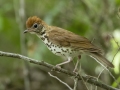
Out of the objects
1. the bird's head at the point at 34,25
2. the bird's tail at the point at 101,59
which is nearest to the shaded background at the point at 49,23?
the bird's head at the point at 34,25

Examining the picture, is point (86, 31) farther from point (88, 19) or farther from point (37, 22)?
point (37, 22)

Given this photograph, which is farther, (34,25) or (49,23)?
(49,23)

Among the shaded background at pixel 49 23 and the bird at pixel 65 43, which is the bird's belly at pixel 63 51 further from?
the shaded background at pixel 49 23

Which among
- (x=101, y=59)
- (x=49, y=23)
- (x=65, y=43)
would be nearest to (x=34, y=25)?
(x=65, y=43)

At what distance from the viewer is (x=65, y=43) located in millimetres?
4766

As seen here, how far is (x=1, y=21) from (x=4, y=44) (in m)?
2.28

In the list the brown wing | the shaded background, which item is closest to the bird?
the brown wing

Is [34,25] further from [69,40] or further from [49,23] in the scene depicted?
[49,23]

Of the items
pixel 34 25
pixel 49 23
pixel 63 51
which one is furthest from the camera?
pixel 49 23

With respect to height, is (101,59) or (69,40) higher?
(69,40)

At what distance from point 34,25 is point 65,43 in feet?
1.59

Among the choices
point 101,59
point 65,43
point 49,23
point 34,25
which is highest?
point 34,25

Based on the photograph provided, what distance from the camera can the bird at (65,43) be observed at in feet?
15.2

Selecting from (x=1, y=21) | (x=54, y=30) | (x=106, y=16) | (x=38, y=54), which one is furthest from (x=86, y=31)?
(x=54, y=30)
